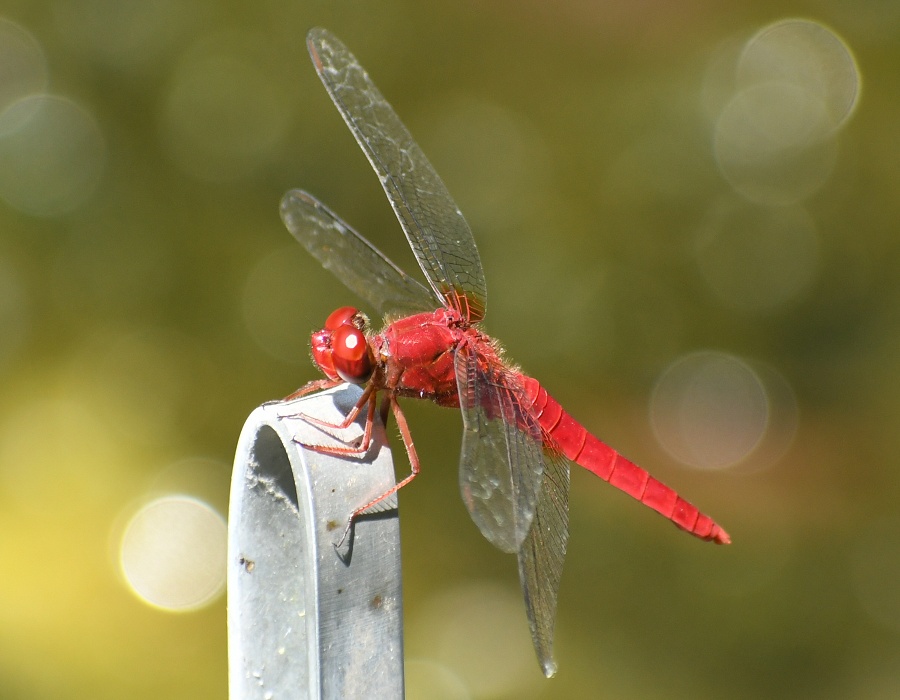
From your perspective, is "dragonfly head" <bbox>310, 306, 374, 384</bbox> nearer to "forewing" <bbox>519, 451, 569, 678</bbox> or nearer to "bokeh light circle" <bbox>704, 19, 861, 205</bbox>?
"forewing" <bbox>519, 451, 569, 678</bbox>

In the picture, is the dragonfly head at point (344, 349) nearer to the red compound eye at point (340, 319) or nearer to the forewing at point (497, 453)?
the red compound eye at point (340, 319)

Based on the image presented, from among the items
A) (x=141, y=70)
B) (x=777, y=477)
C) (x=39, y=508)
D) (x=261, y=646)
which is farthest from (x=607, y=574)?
(x=141, y=70)

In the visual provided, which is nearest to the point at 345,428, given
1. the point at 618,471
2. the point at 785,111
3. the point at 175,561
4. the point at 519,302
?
the point at 618,471

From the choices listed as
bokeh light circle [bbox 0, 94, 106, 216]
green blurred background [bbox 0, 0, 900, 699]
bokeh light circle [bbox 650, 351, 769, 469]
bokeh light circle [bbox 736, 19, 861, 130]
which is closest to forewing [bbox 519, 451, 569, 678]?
green blurred background [bbox 0, 0, 900, 699]

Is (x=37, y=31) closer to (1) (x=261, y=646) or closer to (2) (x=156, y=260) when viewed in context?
(2) (x=156, y=260)

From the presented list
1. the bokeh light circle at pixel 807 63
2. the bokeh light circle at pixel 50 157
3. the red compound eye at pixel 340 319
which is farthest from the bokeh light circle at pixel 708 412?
the bokeh light circle at pixel 50 157
